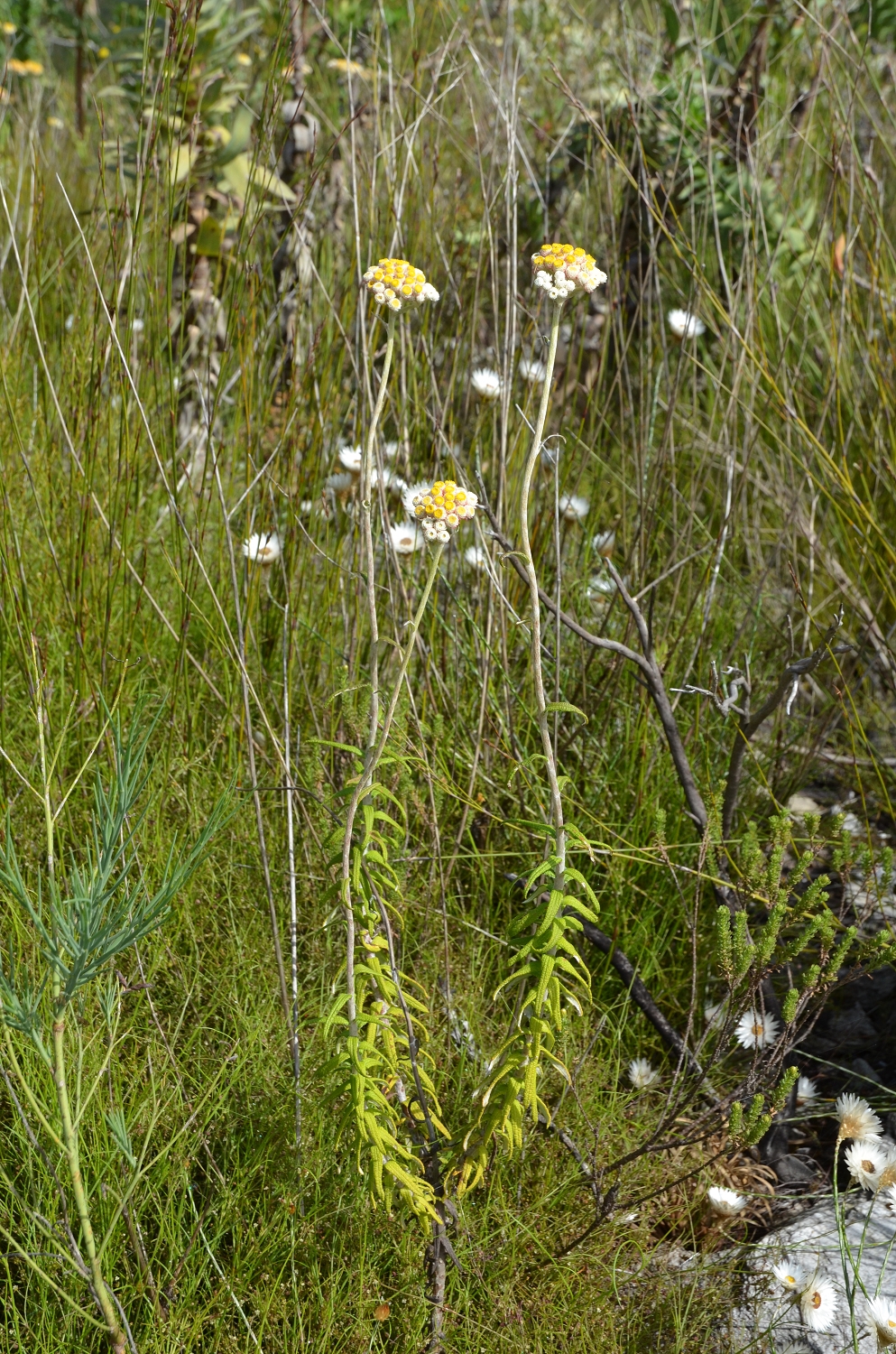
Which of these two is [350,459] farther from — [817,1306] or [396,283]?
[817,1306]

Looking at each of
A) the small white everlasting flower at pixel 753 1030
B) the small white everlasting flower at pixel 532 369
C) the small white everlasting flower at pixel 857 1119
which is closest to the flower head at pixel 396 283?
the small white everlasting flower at pixel 532 369

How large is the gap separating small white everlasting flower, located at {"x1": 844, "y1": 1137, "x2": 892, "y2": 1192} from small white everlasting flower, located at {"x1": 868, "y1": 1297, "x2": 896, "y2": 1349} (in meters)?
0.12

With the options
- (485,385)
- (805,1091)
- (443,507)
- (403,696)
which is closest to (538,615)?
(443,507)

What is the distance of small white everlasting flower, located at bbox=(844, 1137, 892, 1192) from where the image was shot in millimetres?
1245

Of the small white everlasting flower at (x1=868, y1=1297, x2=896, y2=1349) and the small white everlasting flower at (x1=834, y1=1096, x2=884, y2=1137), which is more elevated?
the small white everlasting flower at (x1=868, y1=1297, x2=896, y2=1349)

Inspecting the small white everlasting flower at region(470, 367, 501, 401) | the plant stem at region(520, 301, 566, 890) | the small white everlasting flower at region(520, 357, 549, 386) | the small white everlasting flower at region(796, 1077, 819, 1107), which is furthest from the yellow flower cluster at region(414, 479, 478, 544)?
the small white everlasting flower at region(470, 367, 501, 401)

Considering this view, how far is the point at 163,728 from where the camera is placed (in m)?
1.73

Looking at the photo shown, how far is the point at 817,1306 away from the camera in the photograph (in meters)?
1.16

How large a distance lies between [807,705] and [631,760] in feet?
1.83

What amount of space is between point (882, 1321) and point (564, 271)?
3.41 ft

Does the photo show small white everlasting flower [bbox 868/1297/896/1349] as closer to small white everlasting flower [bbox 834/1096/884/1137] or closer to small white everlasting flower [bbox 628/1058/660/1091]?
small white everlasting flower [bbox 834/1096/884/1137]

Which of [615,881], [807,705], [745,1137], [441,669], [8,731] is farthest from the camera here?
[807,705]

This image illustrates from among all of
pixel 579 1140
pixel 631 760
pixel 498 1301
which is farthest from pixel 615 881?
pixel 498 1301

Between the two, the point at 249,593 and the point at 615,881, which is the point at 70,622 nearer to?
the point at 249,593
